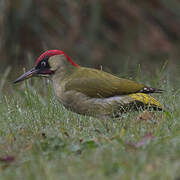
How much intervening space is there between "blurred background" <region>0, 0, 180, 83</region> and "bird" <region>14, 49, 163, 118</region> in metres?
3.99

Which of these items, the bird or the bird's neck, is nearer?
the bird

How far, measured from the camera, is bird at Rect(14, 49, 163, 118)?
14.4 ft

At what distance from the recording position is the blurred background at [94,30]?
352 inches

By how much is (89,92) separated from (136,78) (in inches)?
43.5

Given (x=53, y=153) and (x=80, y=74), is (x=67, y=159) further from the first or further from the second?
(x=80, y=74)

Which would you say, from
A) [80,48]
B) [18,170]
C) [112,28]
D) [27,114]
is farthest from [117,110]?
[112,28]

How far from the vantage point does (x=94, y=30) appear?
9742mm

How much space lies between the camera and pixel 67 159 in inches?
113

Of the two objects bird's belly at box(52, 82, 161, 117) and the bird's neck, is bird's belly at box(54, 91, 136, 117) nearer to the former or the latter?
bird's belly at box(52, 82, 161, 117)

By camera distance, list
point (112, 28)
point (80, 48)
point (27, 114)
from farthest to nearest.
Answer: point (112, 28), point (80, 48), point (27, 114)

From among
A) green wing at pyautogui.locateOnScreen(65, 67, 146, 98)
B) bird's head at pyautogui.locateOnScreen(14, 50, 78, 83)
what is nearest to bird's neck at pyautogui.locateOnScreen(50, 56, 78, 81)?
bird's head at pyautogui.locateOnScreen(14, 50, 78, 83)

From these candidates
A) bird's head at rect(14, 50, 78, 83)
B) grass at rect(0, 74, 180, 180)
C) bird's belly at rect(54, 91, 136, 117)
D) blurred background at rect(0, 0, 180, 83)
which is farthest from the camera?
blurred background at rect(0, 0, 180, 83)

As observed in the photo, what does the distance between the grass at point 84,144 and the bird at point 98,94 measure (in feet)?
0.44

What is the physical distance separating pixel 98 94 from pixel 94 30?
17.9 feet
